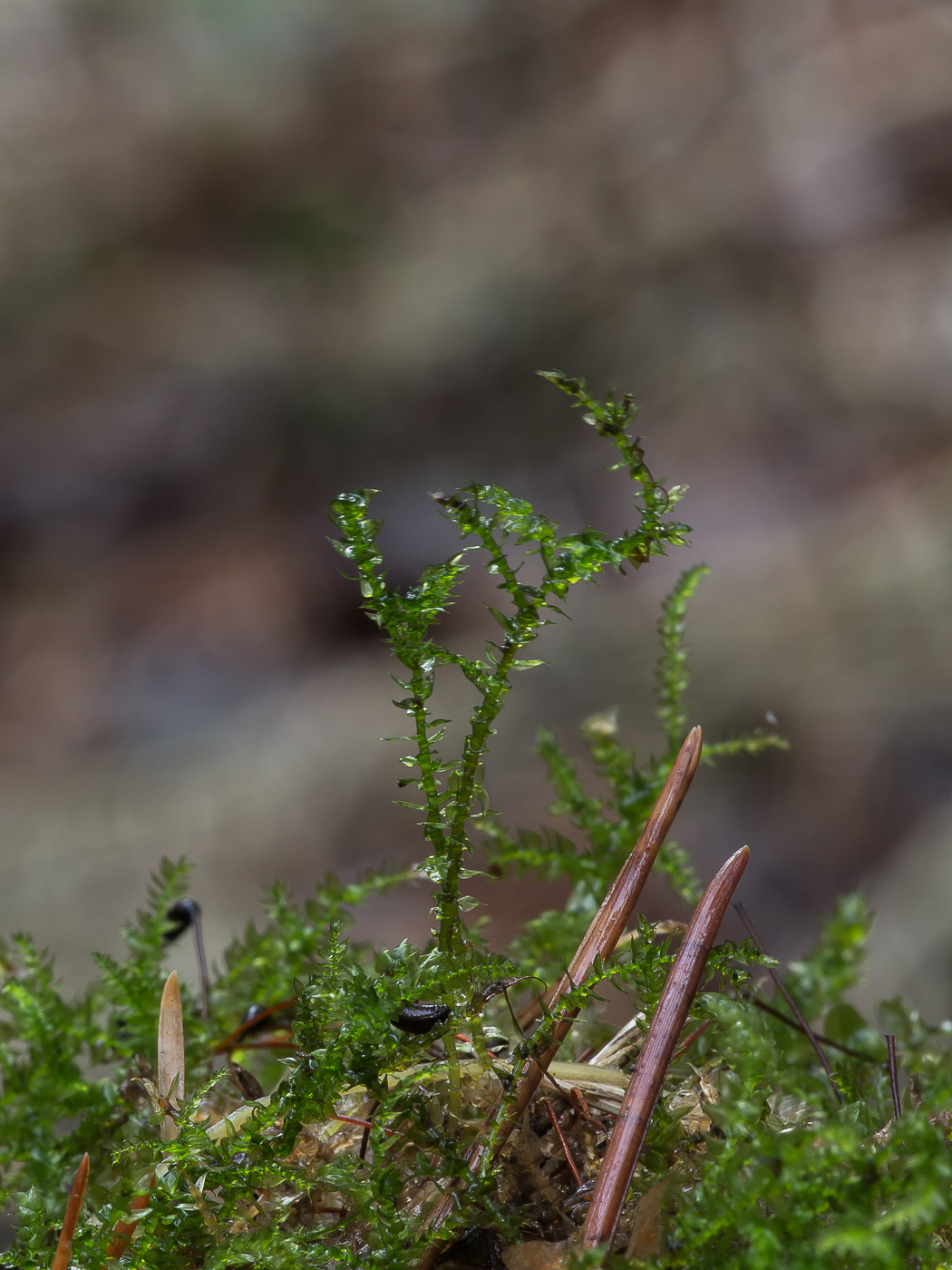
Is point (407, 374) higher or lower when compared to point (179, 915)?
higher

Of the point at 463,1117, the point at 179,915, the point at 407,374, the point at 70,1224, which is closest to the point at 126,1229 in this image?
the point at 70,1224

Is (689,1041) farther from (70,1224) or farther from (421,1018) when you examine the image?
(70,1224)

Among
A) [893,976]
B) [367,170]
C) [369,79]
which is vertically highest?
[369,79]

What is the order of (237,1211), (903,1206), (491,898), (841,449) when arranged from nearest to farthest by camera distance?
1. (903,1206)
2. (237,1211)
3. (491,898)
4. (841,449)

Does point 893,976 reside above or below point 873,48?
below

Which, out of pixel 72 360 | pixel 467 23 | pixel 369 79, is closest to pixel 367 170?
pixel 369 79

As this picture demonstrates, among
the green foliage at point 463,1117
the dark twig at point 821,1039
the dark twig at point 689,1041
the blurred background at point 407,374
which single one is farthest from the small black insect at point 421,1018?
Answer: the blurred background at point 407,374

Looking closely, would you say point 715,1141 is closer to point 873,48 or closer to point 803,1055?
point 803,1055
